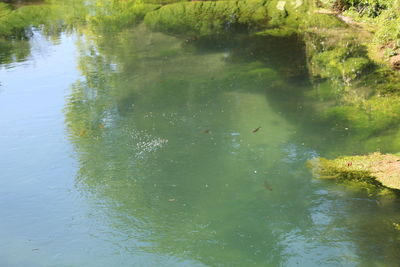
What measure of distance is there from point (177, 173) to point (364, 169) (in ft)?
8.00

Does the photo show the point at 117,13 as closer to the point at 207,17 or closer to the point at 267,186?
the point at 207,17

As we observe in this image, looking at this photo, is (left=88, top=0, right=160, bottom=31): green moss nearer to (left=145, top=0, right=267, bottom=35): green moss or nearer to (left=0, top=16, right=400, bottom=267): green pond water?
(left=145, top=0, right=267, bottom=35): green moss

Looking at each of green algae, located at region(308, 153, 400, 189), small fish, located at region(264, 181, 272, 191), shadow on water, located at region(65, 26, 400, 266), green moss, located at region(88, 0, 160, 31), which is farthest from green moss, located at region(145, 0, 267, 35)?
small fish, located at region(264, 181, 272, 191)

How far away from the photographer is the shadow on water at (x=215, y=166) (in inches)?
192

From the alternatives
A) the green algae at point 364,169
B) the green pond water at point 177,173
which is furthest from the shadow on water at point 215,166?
the green algae at point 364,169

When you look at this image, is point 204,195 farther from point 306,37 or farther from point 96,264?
point 306,37

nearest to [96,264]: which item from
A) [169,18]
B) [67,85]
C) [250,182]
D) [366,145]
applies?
[250,182]

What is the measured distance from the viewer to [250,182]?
5.84 metres

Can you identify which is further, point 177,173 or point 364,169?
point 177,173

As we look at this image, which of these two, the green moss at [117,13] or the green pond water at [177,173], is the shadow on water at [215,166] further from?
the green moss at [117,13]

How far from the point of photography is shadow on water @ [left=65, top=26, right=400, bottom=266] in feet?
16.0

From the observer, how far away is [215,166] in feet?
20.3

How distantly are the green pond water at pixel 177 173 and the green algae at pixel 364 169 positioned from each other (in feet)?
0.59

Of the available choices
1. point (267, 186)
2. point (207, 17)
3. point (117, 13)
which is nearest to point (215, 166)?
point (267, 186)
